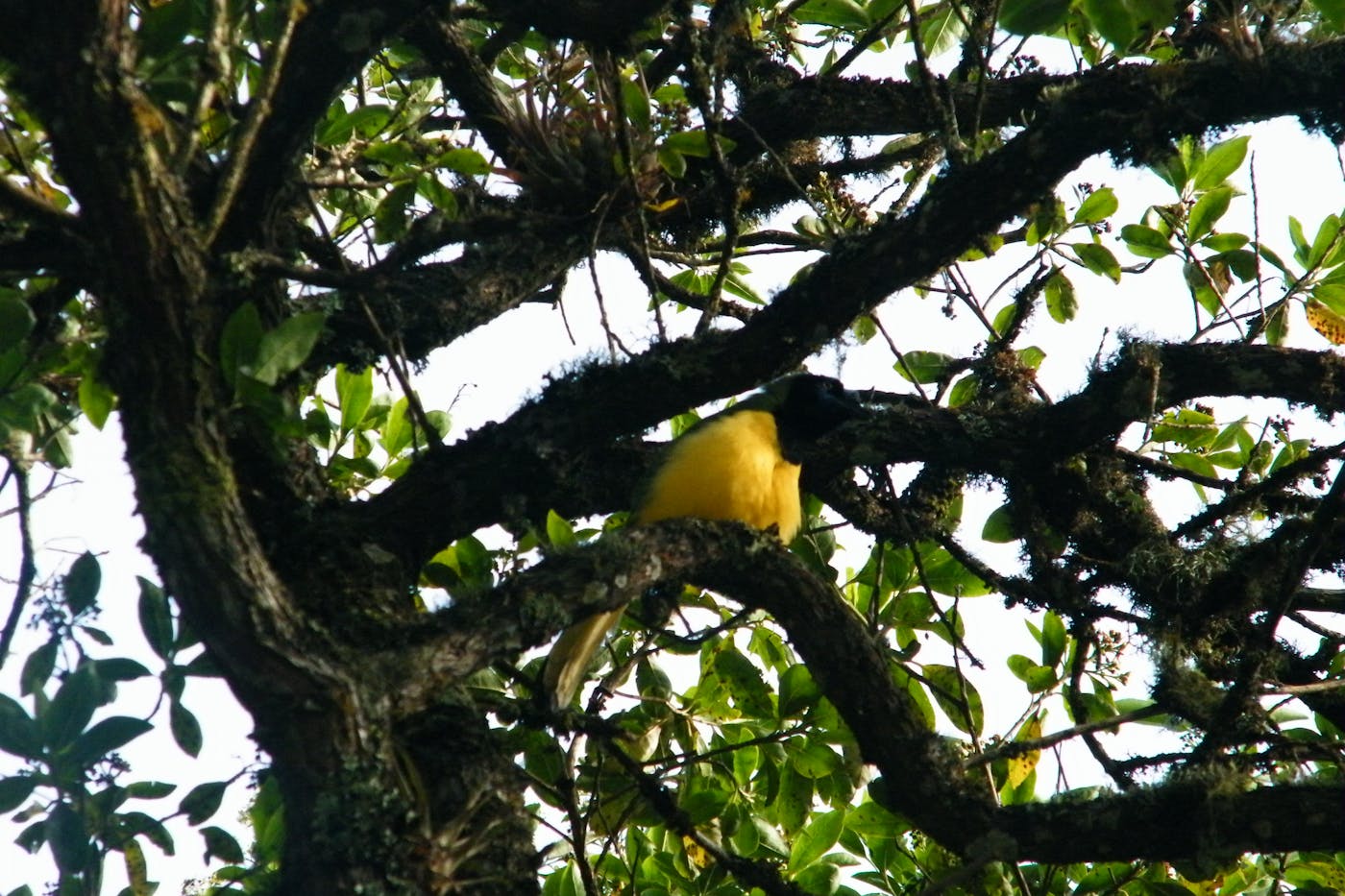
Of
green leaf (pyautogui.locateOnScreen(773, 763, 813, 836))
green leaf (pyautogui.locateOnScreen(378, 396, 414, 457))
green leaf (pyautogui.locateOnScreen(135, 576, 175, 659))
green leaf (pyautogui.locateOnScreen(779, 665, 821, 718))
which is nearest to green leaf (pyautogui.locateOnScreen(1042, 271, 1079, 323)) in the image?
green leaf (pyautogui.locateOnScreen(779, 665, 821, 718))

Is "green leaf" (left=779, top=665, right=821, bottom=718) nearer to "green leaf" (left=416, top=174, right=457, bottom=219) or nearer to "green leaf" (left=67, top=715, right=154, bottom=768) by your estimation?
"green leaf" (left=416, top=174, right=457, bottom=219)

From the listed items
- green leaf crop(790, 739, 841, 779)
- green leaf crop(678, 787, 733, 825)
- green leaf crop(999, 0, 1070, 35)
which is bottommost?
green leaf crop(678, 787, 733, 825)

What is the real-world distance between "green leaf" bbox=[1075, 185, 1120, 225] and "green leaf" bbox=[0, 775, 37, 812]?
461cm

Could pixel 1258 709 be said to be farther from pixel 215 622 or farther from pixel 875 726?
pixel 215 622

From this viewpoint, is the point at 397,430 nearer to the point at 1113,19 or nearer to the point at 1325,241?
the point at 1113,19

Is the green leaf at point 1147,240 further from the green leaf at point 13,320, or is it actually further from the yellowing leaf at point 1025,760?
the green leaf at point 13,320

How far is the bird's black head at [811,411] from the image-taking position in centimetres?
562

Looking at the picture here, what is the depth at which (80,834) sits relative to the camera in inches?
136

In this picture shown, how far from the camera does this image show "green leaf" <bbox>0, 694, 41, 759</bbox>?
11.3ft

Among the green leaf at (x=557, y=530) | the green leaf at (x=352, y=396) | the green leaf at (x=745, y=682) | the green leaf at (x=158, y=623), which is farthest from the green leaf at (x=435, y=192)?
the green leaf at (x=745, y=682)

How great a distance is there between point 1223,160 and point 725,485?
2.47 meters

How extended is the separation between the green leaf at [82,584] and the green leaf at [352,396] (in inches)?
54.8

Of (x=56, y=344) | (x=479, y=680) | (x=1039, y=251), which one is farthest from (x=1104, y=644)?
(x=56, y=344)

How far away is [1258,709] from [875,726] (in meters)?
1.15
